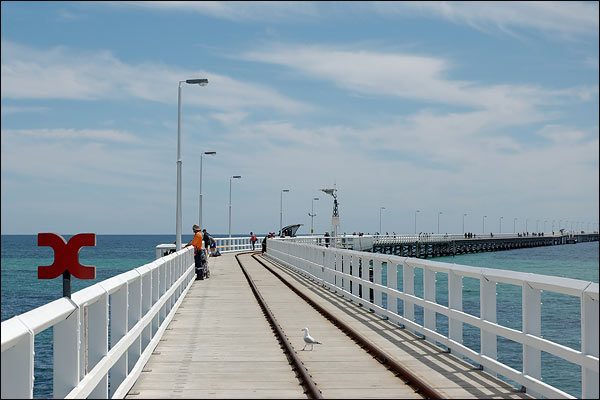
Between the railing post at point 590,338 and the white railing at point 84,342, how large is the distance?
14.6ft

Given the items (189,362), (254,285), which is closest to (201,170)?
(254,285)

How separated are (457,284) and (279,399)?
3.85 m

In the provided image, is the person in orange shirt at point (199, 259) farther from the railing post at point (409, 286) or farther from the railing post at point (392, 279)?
the railing post at point (409, 286)

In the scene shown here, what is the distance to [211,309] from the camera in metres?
22.8

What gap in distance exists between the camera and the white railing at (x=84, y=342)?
18.6 ft

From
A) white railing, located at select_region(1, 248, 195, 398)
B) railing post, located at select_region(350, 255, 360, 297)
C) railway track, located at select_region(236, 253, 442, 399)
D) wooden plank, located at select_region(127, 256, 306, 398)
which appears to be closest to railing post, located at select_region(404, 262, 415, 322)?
railway track, located at select_region(236, 253, 442, 399)

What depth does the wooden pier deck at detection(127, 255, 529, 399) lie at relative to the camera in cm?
1078

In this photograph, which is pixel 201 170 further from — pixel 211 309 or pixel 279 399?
pixel 279 399

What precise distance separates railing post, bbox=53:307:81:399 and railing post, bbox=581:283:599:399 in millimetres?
4563

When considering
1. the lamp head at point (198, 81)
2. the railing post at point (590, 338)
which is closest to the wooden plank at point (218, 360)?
the railing post at point (590, 338)

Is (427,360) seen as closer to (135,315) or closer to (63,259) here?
(135,315)

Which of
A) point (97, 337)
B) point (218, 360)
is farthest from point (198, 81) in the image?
point (97, 337)

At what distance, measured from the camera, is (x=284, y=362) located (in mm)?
13430

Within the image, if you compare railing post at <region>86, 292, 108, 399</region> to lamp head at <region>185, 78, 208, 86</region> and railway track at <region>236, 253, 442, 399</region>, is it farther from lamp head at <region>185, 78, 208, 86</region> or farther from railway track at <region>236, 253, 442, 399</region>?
lamp head at <region>185, 78, 208, 86</region>
